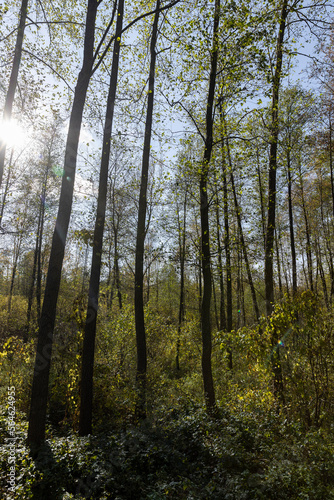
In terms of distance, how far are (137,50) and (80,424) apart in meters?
10.1

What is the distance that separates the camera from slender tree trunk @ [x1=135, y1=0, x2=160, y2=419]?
677cm

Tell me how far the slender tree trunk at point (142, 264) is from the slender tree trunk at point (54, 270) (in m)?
2.28

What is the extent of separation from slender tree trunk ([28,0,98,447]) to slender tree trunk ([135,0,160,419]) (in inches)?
89.8

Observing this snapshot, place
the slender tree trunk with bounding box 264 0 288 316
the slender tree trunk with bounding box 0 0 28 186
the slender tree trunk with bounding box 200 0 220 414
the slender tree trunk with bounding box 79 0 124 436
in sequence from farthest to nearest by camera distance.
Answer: the slender tree trunk with bounding box 0 0 28 186 < the slender tree trunk with bounding box 264 0 288 316 < the slender tree trunk with bounding box 200 0 220 414 < the slender tree trunk with bounding box 79 0 124 436

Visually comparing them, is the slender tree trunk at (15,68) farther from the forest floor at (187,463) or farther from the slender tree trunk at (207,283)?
the forest floor at (187,463)

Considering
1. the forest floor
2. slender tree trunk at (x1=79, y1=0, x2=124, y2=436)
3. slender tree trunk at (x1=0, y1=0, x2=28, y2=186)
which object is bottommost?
the forest floor

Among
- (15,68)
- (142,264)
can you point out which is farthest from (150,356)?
(15,68)

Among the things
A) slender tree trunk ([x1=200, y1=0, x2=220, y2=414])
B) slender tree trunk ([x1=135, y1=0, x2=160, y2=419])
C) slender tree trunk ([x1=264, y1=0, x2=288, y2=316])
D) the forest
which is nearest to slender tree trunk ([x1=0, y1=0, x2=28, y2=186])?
the forest

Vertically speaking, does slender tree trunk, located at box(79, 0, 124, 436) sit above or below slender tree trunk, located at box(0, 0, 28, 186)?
below

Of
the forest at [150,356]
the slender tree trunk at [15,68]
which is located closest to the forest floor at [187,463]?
the forest at [150,356]

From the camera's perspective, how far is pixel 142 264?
26.0 feet

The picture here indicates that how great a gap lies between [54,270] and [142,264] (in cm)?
298

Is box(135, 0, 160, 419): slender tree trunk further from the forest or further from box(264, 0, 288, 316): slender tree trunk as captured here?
box(264, 0, 288, 316): slender tree trunk

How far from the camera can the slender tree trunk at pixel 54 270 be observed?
4.85 m
